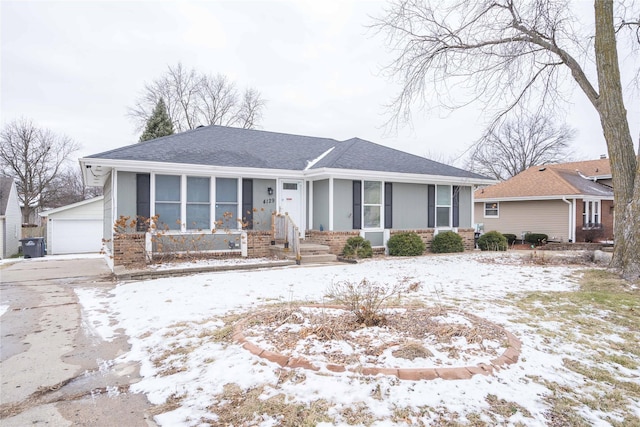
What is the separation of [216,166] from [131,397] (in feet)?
27.2

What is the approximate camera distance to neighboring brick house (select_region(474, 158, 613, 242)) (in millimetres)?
18766

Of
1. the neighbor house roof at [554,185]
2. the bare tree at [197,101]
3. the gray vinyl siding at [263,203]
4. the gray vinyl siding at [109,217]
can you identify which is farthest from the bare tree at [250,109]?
the gray vinyl siding at [263,203]

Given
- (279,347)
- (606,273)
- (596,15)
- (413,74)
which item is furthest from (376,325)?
(596,15)

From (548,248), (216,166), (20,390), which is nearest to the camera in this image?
(20,390)

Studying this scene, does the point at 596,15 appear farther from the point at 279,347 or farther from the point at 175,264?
the point at 175,264

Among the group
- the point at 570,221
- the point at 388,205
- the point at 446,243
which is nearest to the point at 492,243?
the point at 446,243

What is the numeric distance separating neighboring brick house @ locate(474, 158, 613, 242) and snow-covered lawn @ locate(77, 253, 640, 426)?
1484 centimetres

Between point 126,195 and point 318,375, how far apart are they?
28.9 ft

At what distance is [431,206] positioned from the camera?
45.3 ft

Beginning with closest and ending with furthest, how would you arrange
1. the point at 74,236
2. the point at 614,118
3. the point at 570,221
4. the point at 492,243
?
the point at 614,118 → the point at 492,243 → the point at 570,221 → the point at 74,236

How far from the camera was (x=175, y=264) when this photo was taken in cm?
957

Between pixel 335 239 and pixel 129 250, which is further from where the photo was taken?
pixel 335 239

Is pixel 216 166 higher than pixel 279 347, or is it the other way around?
pixel 216 166

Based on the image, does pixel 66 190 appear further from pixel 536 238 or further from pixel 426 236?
pixel 536 238
